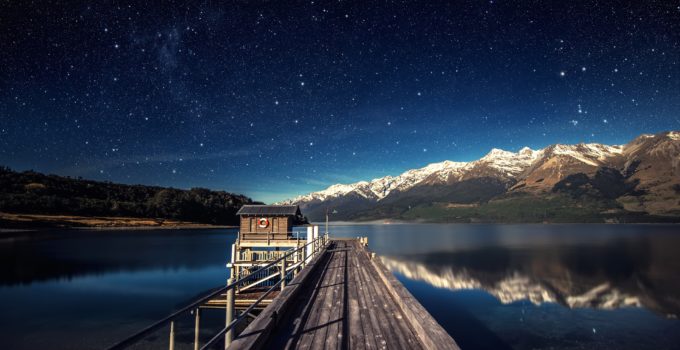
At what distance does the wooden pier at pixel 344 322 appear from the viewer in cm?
717

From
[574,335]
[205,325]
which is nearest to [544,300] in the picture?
[574,335]

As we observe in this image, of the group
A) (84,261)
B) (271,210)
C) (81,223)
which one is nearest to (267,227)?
(271,210)

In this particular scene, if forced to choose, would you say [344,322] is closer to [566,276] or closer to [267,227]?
[267,227]

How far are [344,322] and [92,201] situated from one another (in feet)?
609

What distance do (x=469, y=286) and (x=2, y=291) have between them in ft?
158

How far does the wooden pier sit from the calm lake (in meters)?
11.6

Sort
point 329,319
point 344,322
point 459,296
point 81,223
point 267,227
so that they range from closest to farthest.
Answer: point 344,322, point 329,319, point 459,296, point 267,227, point 81,223

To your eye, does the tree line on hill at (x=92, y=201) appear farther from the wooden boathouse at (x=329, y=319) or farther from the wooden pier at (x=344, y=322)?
the wooden pier at (x=344, y=322)

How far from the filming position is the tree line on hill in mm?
138625

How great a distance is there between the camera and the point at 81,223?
442 ft

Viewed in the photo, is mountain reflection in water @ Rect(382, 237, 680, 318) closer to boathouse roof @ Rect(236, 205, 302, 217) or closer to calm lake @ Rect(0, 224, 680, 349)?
calm lake @ Rect(0, 224, 680, 349)

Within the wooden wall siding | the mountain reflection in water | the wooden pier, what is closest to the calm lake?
the mountain reflection in water

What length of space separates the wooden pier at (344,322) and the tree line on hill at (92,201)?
565 ft

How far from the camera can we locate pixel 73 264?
50812mm
